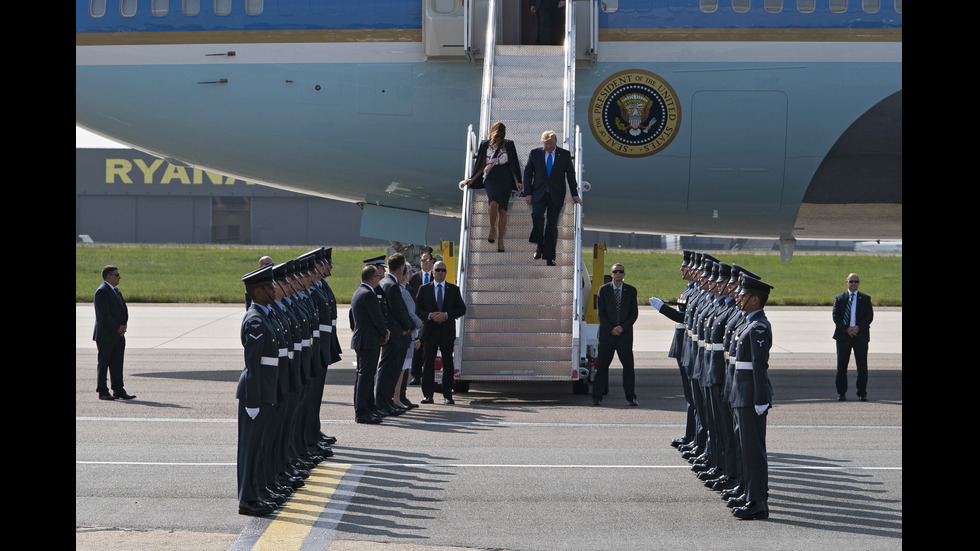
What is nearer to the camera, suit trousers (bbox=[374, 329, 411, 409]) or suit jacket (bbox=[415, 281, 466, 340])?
suit trousers (bbox=[374, 329, 411, 409])

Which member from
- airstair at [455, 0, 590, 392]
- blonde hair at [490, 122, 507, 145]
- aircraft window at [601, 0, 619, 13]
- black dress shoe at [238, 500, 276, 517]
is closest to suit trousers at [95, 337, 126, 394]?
airstair at [455, 0, 590, 392]

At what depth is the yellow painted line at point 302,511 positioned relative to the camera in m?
6.95

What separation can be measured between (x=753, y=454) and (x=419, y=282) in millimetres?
8056

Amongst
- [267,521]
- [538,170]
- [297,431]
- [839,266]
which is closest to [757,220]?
[538,170]

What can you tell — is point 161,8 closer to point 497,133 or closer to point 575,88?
point 497,133

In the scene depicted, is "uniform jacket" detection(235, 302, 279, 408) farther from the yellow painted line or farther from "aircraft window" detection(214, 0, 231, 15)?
"aircraft window" detection(214, 0, 231, 15)

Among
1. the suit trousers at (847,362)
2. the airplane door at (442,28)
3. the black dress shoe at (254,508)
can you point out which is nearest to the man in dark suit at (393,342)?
the airplane door at (442,28)

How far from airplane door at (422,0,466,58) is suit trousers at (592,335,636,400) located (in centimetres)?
478

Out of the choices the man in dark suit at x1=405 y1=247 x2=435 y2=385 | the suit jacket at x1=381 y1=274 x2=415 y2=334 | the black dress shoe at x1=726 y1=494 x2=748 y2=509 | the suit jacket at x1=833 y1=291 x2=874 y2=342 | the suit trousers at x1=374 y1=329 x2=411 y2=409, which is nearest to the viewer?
the black dress shoe at x1=726 y1=494 x2=748 y2=509

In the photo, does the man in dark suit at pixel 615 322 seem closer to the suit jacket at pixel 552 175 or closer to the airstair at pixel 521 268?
the airstair at pixel 521 268

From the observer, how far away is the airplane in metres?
14.6
